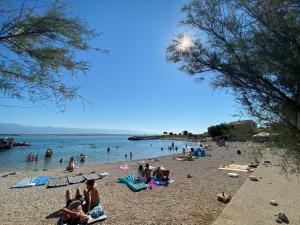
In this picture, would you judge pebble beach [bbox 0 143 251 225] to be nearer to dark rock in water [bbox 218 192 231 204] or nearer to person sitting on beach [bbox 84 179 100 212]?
dark rock in water [bbox 218 192 231 204]

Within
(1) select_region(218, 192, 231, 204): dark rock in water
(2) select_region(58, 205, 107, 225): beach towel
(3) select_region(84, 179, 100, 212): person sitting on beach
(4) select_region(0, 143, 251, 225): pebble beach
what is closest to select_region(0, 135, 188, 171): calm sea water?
(4) select_region(0, 143, 251, 225): pebble beach

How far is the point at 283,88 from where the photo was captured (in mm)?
4180

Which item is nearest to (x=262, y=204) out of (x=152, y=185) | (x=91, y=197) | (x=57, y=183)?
(x=91, y=197)

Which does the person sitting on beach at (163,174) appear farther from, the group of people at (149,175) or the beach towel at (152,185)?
the beach towel at (152,185)

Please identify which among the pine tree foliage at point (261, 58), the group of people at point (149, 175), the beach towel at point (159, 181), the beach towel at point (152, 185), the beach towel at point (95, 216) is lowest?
the beach towel at point (95, 216)

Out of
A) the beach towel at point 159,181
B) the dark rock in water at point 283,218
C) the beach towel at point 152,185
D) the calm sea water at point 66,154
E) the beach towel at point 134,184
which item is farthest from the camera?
the calm sea water at point 66,154

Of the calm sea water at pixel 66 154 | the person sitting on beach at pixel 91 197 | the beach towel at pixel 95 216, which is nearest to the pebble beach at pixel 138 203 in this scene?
the beach towel at pixel 95 216

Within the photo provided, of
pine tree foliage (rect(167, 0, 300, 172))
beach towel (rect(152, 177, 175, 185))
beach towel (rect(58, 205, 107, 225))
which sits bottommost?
beach towel (rect(58, 205, 107, 225))

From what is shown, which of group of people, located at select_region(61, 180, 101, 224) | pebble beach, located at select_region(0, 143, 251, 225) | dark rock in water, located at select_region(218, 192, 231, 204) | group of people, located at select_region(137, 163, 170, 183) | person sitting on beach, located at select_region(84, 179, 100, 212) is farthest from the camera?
group of people, located at select_region(137, 163, 170, 183)

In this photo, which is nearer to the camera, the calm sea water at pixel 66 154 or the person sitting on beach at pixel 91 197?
the person sitting on beach at pixel 91 197

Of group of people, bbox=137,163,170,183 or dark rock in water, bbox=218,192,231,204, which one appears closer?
dark rock in water, bbox=218,192,231,204

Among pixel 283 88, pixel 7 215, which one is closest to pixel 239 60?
pixel 283 88

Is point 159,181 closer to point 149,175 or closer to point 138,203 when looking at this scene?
point 149,175

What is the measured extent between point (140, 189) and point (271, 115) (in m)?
8.08
